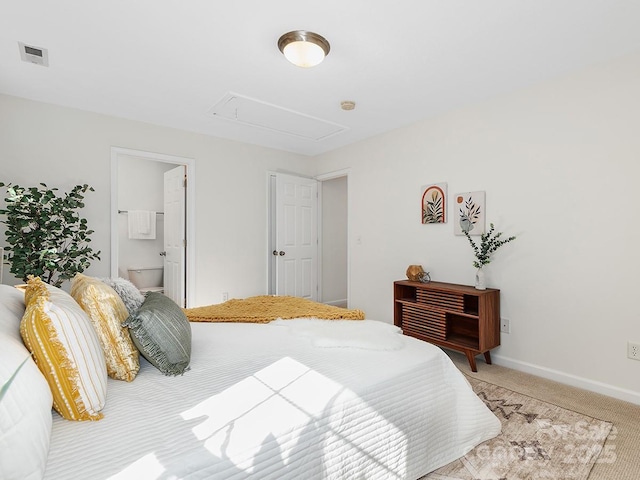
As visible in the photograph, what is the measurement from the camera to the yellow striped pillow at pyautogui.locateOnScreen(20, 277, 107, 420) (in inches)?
42.9

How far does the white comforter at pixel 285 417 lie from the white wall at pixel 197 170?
8.24 feet

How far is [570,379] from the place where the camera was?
8.93 ft

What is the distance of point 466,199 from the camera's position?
3402mm

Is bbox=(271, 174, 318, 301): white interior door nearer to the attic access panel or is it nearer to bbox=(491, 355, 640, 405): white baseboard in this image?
the attic access panel

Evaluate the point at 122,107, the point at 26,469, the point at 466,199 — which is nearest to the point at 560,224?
the point at 466,199

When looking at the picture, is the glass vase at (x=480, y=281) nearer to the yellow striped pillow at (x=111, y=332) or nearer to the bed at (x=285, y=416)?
the bed at (x=285, y=416)

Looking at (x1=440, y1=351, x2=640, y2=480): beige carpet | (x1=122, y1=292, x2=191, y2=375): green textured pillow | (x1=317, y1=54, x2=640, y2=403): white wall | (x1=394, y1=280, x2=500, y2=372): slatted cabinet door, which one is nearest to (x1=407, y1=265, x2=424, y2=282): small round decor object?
(x1=394, y1=280, x2=500, y2=372): slatted cabinet door

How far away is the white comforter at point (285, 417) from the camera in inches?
38.5

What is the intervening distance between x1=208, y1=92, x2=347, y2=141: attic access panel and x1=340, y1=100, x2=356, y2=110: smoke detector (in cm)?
45

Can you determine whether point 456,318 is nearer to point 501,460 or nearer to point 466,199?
point 466,199

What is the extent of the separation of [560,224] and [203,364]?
2.79m

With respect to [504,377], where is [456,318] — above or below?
above

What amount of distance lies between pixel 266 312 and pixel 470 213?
7.08 ft

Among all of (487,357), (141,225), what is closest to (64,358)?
(487,357)
